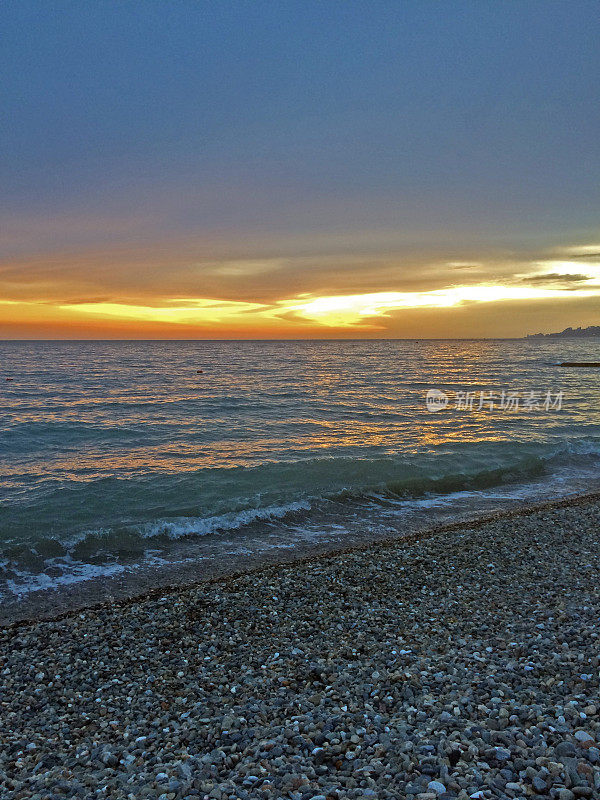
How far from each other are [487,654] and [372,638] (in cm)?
170

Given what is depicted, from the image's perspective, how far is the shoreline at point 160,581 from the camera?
31.0 ft

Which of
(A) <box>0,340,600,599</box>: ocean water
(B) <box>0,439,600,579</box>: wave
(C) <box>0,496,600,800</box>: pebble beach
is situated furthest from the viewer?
(A) <box>0,340,600,599</box>: ocean water

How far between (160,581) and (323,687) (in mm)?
5767

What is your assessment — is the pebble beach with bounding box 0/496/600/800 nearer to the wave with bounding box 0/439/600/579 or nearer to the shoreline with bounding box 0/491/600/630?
the shoreline with bounding box 0/491/600/630

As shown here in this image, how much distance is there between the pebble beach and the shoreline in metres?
0.39

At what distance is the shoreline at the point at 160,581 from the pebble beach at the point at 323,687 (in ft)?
1.29

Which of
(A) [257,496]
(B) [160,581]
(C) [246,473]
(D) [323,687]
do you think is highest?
(D) [323,687]

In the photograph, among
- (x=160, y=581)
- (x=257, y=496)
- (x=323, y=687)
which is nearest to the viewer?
(x=323, y=687)

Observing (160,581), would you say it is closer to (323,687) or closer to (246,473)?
(323,687)

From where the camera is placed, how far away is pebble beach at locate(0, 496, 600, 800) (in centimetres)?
450

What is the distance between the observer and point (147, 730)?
5.75 metres

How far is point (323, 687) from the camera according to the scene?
248 inches

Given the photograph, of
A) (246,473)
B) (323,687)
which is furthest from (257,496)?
(323,687)

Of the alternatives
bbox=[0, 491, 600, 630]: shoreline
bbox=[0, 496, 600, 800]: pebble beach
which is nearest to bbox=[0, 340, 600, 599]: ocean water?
bbox=[0, 491, 600, 630]: shoreline
